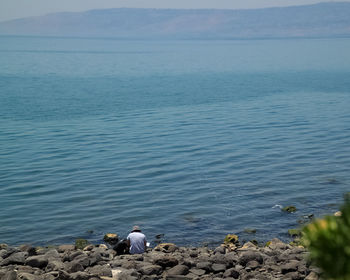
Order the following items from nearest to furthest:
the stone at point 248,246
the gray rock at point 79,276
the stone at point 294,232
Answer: the gray rock at point 79,276 < the stone at point 248,246 < the stone at point 294,232

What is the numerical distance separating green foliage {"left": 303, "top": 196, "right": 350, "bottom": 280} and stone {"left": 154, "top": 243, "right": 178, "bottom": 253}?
43.8 feet

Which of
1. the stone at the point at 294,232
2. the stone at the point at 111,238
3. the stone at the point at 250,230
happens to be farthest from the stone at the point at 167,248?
the stone at the point at 294,232

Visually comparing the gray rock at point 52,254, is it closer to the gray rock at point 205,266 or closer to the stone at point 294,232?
the gray rock at point 205,266

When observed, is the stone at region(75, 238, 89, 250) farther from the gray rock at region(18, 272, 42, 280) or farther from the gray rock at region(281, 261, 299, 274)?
the gray rock at region(281, 261, 299, 274)

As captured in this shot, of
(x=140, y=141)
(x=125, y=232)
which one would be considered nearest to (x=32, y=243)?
(x=125, y=232)

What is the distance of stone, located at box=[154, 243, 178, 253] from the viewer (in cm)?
1764

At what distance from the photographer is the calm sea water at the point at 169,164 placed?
71.8 ft

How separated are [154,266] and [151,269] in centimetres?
21

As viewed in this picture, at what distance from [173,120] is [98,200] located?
2535 cm

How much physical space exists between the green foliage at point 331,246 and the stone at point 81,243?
14.6 meters

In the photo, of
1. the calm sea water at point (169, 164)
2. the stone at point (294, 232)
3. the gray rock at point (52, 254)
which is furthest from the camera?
the calm sea water at point (169, 164)

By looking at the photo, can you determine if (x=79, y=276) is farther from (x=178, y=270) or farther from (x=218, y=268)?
(x=218, y=268)

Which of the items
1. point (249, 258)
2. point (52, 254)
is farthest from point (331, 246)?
point (52, 254)

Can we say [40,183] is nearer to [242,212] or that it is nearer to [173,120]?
[242,212]
